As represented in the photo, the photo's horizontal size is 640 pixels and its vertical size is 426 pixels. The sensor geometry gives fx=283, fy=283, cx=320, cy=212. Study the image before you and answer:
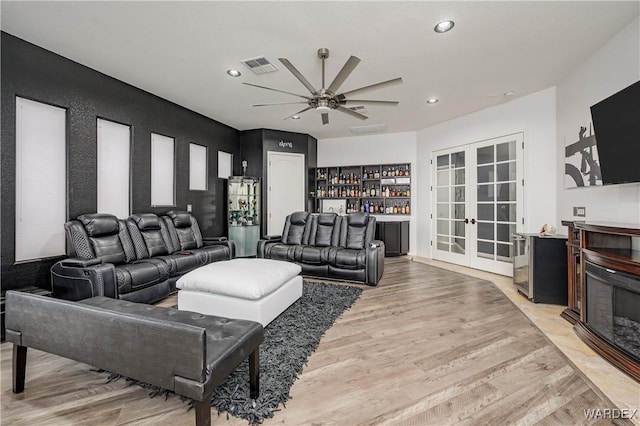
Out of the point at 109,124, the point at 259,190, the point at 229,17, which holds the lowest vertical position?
the point at 259,190

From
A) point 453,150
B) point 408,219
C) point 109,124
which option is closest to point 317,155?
point 408,219

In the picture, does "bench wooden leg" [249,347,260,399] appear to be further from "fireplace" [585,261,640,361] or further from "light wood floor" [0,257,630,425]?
"fireplace" [585,261,640,361]

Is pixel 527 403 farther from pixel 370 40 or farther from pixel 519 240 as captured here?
pixel 370 40

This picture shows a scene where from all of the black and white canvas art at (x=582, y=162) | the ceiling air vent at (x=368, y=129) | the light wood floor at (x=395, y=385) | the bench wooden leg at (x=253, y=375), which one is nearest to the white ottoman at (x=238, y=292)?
the light wood floor at (x=395, y=385)

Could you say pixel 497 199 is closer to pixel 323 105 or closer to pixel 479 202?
pixel 479 202

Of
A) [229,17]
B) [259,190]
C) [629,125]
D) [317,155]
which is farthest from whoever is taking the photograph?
[317,155]

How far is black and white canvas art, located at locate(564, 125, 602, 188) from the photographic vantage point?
10.4ft

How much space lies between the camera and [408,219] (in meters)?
6.86

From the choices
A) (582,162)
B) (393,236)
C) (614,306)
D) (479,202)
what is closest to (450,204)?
→ (479,202)

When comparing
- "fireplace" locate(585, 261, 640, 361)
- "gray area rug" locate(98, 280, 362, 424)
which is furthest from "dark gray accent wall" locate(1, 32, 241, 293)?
"fireplace" locate(585, 261, 640, 361)

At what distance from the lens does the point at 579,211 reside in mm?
3529

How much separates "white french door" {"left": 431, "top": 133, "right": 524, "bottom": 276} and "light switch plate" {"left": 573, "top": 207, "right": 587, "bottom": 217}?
935 mm

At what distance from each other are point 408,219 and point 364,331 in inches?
180

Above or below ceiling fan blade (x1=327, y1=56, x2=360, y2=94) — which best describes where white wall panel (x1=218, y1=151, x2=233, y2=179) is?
below
